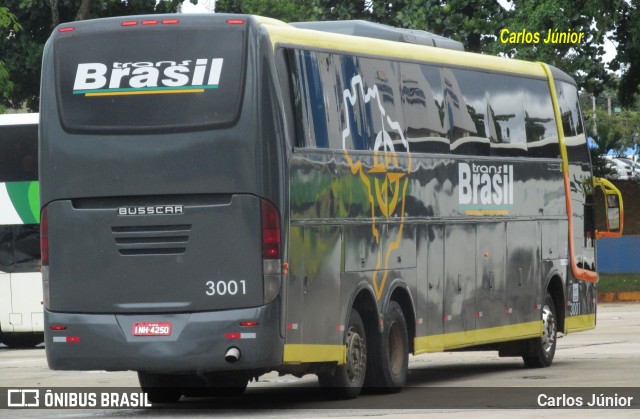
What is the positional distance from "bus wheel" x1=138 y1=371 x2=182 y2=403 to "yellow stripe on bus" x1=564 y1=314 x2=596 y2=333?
6.81 meters

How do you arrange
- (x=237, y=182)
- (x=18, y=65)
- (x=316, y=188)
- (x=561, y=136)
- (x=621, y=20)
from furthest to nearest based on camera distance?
1. (x=18, y=65)
2. (x=621, y=20)
3. (x=561, y=136)
4. (x=316, y=188)
5. (x=237, y=182)

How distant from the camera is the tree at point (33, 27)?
4066cm

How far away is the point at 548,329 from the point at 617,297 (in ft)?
51.3

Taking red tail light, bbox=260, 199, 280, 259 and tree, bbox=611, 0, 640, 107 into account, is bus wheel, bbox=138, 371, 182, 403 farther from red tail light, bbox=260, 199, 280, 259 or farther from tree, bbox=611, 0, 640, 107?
tree, bbox=611, 0, 640, 107

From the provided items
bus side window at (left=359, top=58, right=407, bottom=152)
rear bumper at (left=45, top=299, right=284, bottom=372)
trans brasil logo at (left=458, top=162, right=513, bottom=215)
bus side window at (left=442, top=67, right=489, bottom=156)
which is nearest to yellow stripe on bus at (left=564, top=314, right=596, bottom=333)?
trans brasil logo at (left=458, top=162, right=513, bottom=215)

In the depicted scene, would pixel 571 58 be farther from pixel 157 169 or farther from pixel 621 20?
pixel 157 169

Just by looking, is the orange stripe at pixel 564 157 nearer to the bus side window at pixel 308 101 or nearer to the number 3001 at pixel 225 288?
the bus side window at pixel 308 101

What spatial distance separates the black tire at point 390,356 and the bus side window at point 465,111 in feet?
8.12

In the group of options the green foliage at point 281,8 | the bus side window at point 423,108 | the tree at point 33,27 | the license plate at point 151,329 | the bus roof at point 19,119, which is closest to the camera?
the license plate at point 151,329

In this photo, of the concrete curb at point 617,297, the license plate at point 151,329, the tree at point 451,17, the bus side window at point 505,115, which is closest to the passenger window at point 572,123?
the bus side window at point 505,115

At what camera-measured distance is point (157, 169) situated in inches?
528

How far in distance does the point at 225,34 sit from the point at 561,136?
26.5 feet

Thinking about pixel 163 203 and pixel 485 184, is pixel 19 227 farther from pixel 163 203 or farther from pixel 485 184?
pixel 163 203

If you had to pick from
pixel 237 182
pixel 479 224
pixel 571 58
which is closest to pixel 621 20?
pixel 571 58
